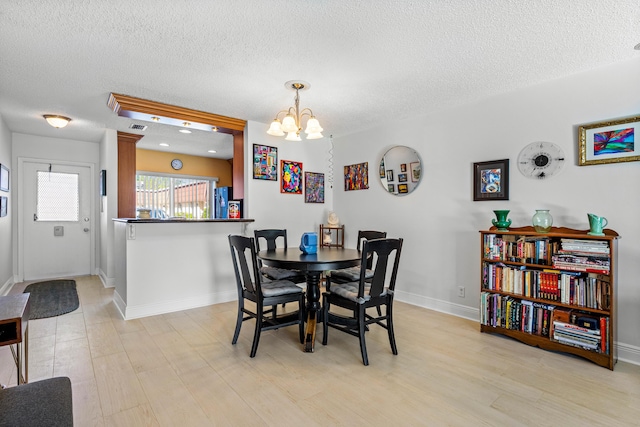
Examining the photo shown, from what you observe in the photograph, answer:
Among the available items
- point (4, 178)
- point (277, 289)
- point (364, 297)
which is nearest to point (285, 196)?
point (277, 289)

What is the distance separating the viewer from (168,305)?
3625mm

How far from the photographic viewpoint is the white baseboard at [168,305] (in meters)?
3.41

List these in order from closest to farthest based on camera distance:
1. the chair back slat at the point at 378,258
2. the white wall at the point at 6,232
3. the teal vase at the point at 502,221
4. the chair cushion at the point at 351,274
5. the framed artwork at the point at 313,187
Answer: the chair back slat at the point at 378,258, the teal vase at the point at 502,221, the chair cushion at the point at 351,274, the white wall at the point at 6,232, the framed artwork at the point at 313,187

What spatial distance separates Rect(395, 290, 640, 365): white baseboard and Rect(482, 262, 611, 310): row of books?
0.46 metres

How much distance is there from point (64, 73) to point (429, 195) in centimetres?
370

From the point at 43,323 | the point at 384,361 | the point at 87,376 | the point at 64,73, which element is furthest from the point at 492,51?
the point at 43,323

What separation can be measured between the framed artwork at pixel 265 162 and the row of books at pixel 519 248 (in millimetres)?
2662

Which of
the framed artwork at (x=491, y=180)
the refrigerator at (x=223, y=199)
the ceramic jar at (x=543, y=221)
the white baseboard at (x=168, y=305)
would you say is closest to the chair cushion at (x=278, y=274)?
the white baseboard at (x=168, y=305)

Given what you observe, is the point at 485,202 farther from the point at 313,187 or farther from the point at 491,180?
the point at 313,187

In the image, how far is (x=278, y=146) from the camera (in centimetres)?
448

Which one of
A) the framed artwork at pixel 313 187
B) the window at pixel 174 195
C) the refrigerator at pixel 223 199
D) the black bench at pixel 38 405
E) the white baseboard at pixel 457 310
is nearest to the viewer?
the black bench at pixel 38 405

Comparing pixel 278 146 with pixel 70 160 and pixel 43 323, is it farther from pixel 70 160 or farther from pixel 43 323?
pixel 70 160

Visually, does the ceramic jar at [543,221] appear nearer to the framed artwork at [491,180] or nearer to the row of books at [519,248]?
the row of books at [519,248]

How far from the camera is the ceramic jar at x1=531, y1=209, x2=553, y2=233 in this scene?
8.89 ft
